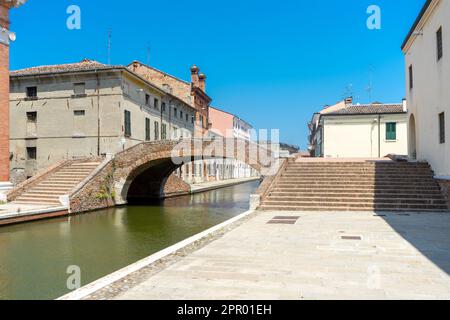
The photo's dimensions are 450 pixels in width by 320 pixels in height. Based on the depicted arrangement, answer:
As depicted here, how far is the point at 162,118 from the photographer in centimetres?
3238

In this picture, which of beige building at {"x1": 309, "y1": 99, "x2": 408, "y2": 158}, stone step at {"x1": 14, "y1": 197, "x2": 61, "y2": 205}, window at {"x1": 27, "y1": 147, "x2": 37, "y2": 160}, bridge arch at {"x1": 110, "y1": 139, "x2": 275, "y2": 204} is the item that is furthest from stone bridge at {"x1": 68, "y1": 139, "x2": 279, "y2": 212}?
beige building at {"x1": 309, "y1": 99, "x2": 408, "y2": 158}

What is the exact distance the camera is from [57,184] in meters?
19.2

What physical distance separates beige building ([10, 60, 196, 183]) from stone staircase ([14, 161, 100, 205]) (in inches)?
145

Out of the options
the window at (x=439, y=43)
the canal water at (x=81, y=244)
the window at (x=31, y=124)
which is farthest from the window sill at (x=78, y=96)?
the window at (x=439, y=43)

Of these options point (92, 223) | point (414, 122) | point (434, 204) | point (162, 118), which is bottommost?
point (92, 223)

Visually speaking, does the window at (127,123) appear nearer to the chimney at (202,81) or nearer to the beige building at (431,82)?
the beige building at (431,82)

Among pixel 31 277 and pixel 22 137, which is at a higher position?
pixel 22 137

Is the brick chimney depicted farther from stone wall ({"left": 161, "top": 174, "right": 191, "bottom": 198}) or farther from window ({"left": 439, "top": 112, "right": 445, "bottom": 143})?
window ({"left": 439, "top": 112, "right": 445, "bottom": 143})

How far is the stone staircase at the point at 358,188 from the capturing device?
13.0 meters

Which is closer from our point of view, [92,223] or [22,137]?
[92,223]
